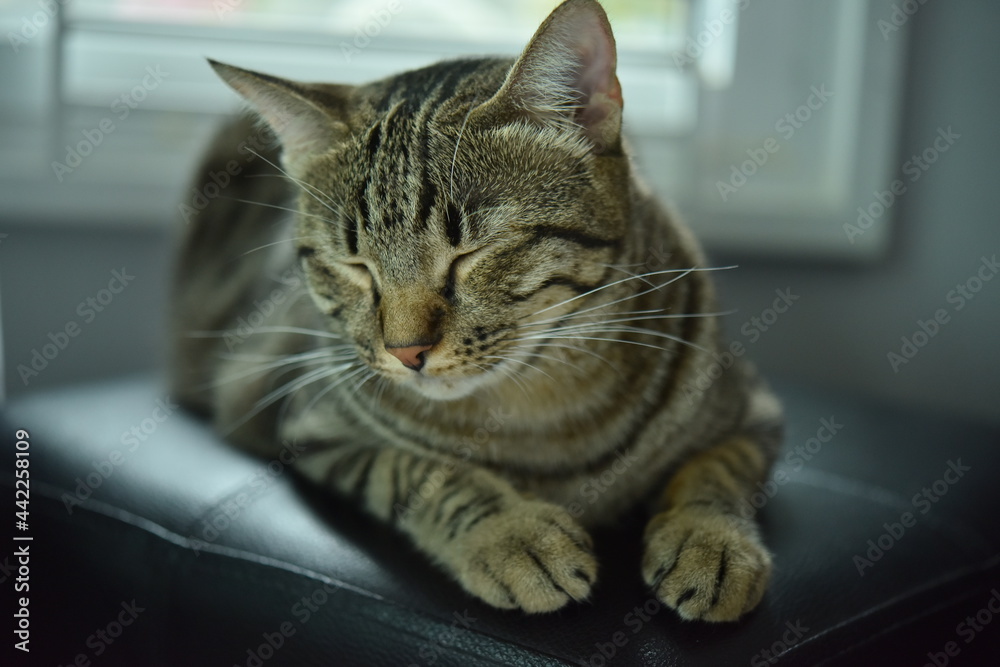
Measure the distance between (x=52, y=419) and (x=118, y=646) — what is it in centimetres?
40

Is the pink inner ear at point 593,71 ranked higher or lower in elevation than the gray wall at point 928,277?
higher

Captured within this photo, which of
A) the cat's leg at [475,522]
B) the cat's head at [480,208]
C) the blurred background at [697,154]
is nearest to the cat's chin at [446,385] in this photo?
the cat's head at [480,208]

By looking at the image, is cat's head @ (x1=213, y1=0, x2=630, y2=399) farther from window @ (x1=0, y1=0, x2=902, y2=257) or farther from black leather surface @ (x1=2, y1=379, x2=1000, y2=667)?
window @ (x1=0, y1=0, x2=902, y2=257)

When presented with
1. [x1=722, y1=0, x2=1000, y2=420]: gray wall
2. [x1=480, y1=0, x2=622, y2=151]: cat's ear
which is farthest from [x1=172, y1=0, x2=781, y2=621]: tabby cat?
[x1=722, y1=0, x2=1000, y2=420]: gray wall

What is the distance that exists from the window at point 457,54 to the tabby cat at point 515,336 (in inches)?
29.9

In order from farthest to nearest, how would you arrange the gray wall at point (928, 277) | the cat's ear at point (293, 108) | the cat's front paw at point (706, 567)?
the gray wall at point (928, 277), the cat's ear at point (293, 108), the cat's front paw at point (706, 567)

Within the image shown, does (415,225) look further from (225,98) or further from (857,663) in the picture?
(225,98)

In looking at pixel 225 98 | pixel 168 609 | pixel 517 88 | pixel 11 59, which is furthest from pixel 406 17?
pixel 168 609

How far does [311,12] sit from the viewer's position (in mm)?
1664

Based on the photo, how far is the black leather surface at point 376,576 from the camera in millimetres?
683

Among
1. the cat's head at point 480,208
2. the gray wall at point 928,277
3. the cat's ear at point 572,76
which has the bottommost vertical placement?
the gray wall at point 928,277

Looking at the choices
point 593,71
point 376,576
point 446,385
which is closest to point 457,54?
point 593,71

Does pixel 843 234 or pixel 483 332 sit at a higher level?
pixel 483 332

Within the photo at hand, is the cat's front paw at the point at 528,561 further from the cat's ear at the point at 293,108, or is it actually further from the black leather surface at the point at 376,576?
the cat's ear at the point at 293,108
